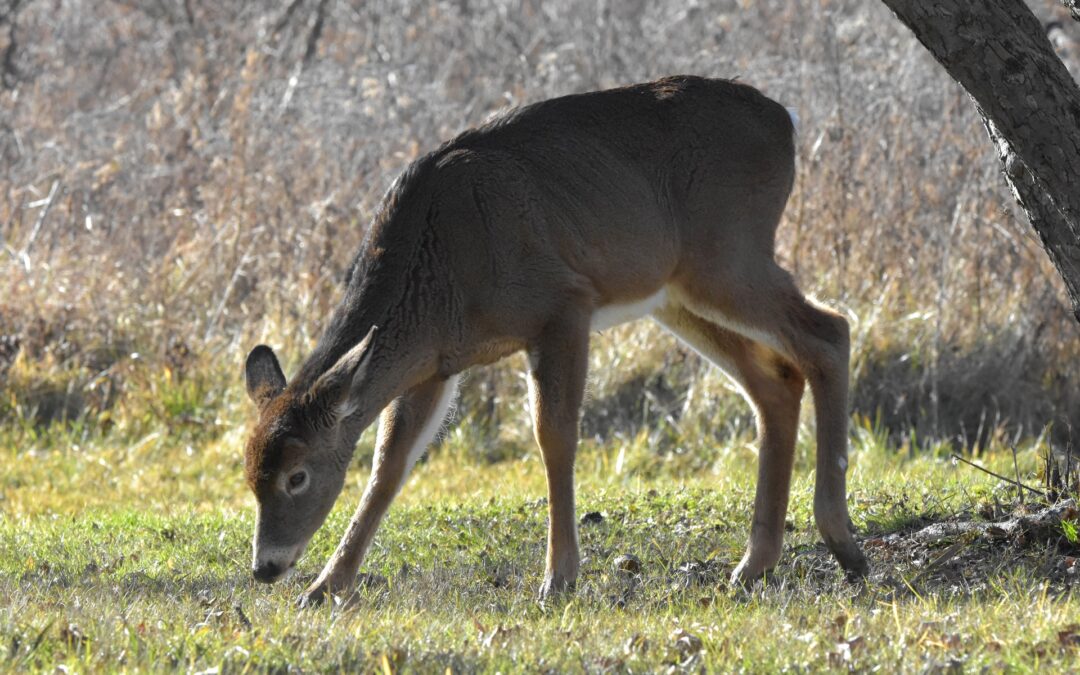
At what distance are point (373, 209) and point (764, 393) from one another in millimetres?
5589

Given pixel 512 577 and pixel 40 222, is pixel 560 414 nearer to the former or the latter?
pixel 512 577

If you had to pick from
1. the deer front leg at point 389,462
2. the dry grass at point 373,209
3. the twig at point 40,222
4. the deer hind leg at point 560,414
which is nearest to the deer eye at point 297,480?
the deer front leg at point 389,462

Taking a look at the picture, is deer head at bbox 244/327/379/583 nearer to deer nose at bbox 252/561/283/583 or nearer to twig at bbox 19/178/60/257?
deer nose at bbox 252/561/283/583

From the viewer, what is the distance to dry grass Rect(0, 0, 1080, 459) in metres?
10.3

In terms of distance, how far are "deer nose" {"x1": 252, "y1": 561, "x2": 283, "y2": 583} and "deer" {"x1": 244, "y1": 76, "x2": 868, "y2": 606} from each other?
0.01 meters

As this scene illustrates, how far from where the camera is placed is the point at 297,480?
6.17m

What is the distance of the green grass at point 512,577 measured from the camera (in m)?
4.68

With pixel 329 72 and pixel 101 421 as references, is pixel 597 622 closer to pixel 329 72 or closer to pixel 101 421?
pixel 101 421

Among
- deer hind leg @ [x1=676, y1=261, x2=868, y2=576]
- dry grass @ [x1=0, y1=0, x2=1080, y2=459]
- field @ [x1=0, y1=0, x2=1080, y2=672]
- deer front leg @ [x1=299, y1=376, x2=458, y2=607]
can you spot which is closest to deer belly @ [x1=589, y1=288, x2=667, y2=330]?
deer hind leg @ [x1=676, y1=261, x2=868, y2=576]

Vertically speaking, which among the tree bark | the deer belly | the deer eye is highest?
the tree bark

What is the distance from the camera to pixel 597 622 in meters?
5.36

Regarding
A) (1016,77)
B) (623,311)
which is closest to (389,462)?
(623,311)

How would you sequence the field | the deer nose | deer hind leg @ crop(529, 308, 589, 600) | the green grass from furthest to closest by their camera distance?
deer hind leg @ crop(529, 308, 589, 600), the deer nose, the field, the green grass

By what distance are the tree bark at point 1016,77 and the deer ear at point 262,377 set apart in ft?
9.28
